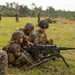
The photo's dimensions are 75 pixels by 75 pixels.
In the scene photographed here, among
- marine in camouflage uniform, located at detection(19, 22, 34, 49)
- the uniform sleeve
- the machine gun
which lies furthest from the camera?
marine in camouflage uniform, located at detection(19, 22, 34, 49)

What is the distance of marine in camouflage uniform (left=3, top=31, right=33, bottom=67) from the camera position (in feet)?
26.4

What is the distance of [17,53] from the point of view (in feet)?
26.4

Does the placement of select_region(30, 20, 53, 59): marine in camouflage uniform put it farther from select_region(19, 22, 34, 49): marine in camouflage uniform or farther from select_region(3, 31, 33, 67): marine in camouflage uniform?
select_region(3, 31, 33, 67): marine in camouflage uniform

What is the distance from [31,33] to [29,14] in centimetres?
7685

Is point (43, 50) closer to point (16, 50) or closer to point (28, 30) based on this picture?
point (16, 50)

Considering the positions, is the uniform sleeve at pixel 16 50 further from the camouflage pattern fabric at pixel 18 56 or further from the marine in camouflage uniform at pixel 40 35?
the marine in camouflage uniform at pixel 40 35

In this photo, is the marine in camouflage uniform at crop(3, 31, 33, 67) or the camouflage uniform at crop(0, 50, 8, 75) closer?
the camouflage uniform at crop(0, 50, 8, 75)

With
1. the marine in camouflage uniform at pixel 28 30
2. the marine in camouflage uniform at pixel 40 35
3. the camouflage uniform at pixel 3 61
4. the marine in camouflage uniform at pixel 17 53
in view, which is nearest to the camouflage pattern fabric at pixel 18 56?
the marine in camouflage uniform at pixel 17 53

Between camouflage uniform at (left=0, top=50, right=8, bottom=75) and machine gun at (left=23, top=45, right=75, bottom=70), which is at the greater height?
camouflage uniform at (left=0, top=50, right=8, bottom=75)

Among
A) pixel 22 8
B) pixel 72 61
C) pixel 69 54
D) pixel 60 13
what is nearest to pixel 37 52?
pixel 72 61

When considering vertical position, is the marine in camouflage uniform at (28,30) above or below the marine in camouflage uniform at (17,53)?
above

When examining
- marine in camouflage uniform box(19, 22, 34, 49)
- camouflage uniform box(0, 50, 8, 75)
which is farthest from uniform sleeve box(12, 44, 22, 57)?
camouflage uniform box(0, 50, 8, 75)

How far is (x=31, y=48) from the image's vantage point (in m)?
8.35

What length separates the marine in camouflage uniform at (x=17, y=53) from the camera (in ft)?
26.4
